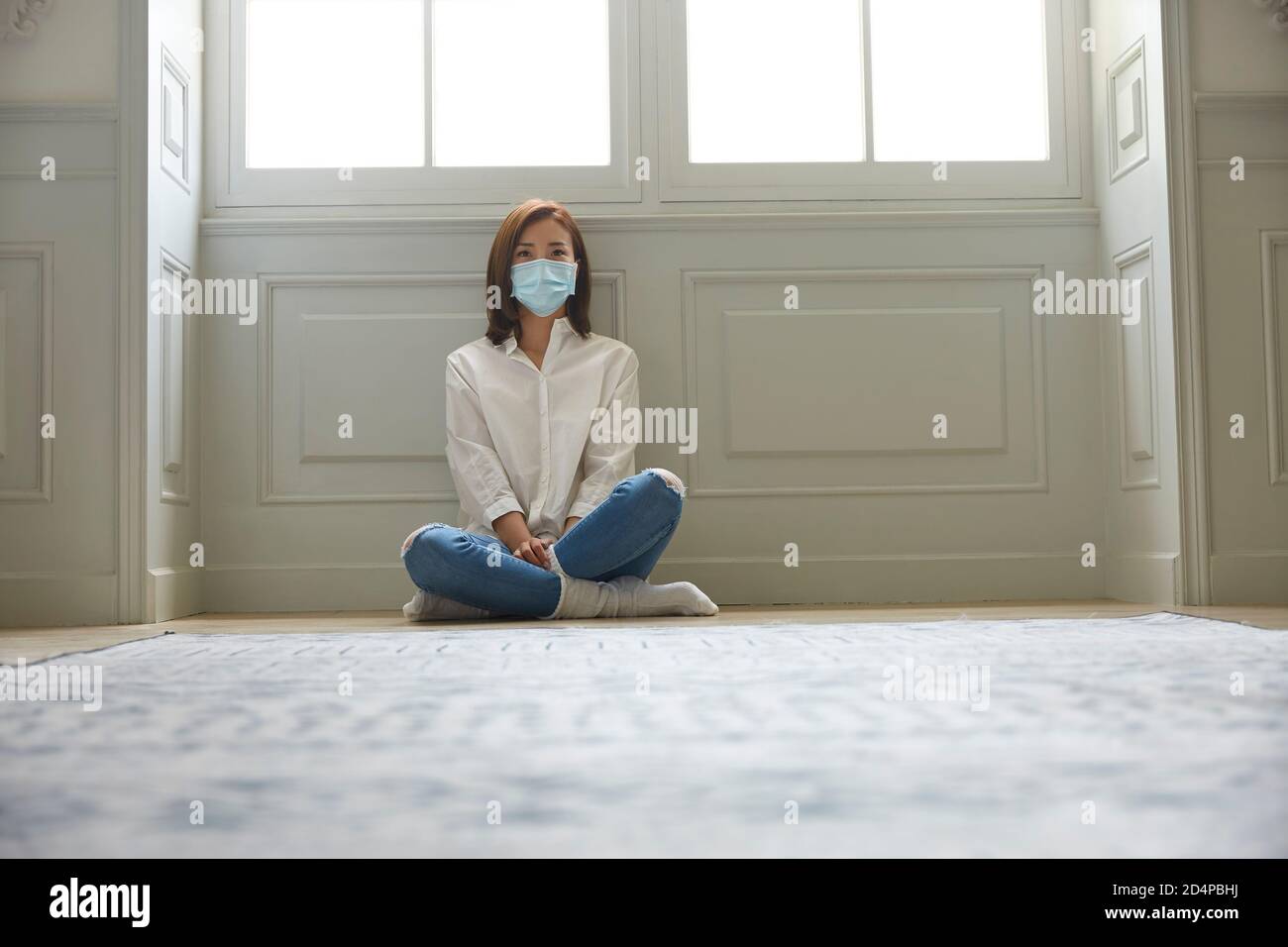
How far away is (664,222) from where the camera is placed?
2.80m

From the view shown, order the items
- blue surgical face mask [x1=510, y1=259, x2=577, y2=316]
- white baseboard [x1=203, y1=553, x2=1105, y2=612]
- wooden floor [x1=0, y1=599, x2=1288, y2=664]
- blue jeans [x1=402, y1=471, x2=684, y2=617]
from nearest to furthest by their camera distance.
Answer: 1. wooden floor [x1=0, y1=599, x2=1288, y2=664]
2. blue jeans [x1=402, y1=471, x2=684, y2=617]
3. blue surgical face mask [x1=510, y1=259, x2=577, y2=316]
4. white baseboard [x1=203, y1=553, x2=1105, y2=612]

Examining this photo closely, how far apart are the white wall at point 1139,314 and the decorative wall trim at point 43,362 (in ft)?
7.43

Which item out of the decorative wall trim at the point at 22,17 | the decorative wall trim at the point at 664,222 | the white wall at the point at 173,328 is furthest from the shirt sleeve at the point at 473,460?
the decorative wall trim at the point at 22,17

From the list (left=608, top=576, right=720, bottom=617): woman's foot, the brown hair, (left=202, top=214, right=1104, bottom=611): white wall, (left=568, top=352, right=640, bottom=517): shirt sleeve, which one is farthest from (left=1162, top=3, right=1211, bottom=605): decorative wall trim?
the brown hair

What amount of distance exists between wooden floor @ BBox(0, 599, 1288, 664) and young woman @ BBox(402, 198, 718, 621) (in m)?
0.07

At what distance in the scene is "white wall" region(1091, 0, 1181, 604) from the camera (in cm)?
257

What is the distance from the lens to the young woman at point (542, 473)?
229 cm

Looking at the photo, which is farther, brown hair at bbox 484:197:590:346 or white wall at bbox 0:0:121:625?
brown hair at bbox 484:197:590:346

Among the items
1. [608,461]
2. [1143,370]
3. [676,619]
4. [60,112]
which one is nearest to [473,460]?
[608,461]

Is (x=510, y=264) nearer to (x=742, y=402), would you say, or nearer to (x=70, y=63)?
(x=742, y=402)

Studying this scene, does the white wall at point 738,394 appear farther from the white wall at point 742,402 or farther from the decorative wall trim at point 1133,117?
the decorative wall trim at point 1133,117

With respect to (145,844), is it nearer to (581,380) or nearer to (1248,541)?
(581,380)

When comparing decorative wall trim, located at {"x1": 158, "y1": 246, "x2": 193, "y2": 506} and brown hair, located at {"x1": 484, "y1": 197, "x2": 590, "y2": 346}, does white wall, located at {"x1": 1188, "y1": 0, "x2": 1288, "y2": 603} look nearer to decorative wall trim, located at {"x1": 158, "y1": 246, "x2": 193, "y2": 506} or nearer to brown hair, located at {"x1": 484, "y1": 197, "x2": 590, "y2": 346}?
brown hair, located at {"x1": 484, "y1": 197, "x2": 590, "y2": 346}
